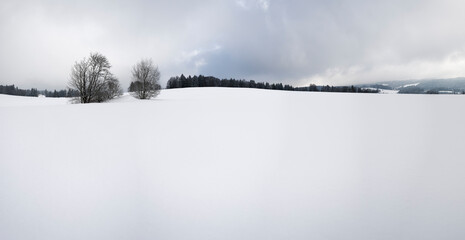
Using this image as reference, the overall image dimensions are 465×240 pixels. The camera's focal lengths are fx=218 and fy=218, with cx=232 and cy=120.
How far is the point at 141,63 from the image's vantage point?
37062 millimetres

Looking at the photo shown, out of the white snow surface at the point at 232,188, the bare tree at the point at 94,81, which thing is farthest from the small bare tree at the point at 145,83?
the white snow surface at the point at 232,188

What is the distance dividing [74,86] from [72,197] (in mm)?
33997

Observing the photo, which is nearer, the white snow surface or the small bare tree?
the white snow surface

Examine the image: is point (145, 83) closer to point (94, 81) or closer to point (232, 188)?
point (94, 81)

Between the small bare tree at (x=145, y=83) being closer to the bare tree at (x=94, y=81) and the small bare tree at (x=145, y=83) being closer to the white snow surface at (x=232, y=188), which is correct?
the bare tree at (x=94, y=81)

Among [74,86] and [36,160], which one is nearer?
[36,160]

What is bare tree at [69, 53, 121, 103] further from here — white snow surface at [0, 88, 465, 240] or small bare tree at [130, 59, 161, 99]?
white snow surface at [0, 88, 465, 240]

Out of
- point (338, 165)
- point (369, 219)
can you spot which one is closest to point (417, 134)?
point (338, 165)

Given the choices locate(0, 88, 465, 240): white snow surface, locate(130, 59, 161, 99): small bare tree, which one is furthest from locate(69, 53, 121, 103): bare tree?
locate(0, 88, 465, 240): white snow surface

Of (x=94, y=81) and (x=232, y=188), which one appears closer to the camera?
(x=232, y=188)

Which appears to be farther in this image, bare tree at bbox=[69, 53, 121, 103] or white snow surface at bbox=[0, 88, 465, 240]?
bare tree at bbox=[69, 53, 121, 103]

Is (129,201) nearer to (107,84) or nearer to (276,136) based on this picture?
(276,136)

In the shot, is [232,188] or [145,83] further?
[145,83]

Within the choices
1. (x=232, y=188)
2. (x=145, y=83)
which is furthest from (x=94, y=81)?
(x=232, y=188)
